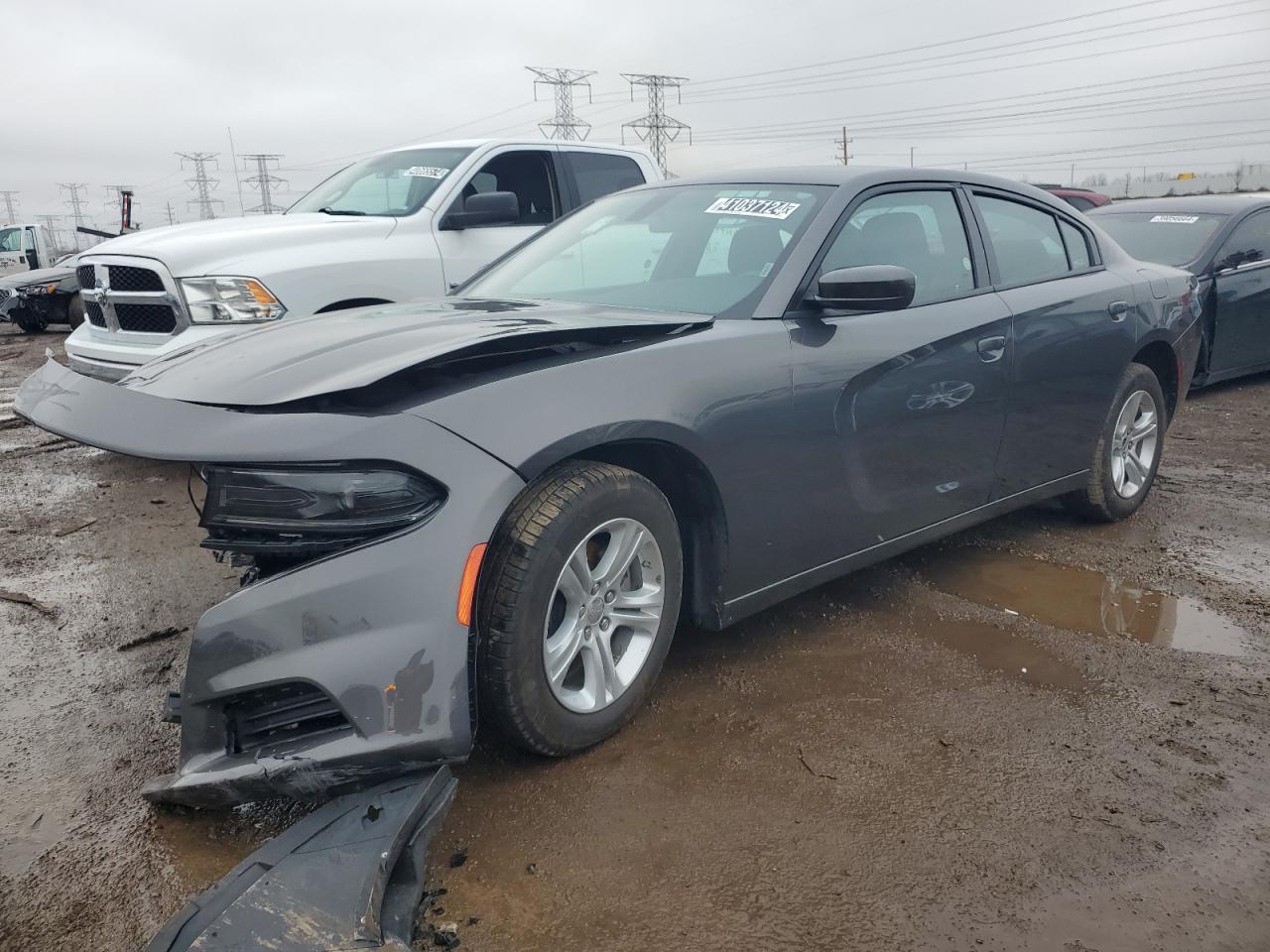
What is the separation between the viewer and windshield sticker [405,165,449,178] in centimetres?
618

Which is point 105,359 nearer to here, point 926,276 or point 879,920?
point 926,276

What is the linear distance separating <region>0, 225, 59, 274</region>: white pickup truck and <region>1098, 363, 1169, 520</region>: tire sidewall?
21.3 m

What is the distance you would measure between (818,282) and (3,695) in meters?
2.75

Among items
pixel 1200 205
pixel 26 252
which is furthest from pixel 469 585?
pixel 26 252

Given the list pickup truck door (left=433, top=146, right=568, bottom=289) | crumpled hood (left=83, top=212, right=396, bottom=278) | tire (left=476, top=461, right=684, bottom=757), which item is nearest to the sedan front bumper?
tire (left=476, top=461, right=684, bottom=757)

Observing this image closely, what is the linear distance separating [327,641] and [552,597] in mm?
538

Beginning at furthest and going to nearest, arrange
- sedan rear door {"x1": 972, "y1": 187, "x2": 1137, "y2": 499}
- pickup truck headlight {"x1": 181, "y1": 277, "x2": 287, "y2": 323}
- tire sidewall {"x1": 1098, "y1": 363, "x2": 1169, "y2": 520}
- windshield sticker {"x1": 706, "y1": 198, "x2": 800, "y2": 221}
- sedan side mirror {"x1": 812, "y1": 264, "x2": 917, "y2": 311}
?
pickup truck headlight {"x1": 181, "y1": 277, "x2": 287, "y2": 323}
tire sidewall {"x1": 1098, "y1": 363, "x2": 1169, "y2": 520}
sedan rear door {"x1": 972, "y1": 187, "x2": 1137, "y2": 499}
windshield sticker {"x1": 706, "y1": 198, "x2": 800, "y2": 221}
sedan side mirror {"x1": 812, "y1": 264, "x2": 917, "y2": 311}

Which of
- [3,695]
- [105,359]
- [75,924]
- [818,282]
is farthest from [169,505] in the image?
[818,282]

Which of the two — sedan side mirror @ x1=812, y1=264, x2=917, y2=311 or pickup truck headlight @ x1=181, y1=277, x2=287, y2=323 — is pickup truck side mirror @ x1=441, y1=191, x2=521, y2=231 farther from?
sedan side mirror @ x1=812, y1=264, x2=917, y2=311

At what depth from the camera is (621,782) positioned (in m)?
2.44

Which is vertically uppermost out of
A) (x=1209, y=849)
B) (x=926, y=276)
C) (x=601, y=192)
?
(x=601, y=192)

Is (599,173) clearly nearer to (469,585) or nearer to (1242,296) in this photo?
(1242,296)

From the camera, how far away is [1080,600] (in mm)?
3727

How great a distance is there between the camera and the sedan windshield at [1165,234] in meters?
7.31
